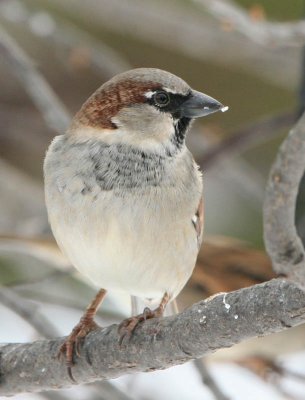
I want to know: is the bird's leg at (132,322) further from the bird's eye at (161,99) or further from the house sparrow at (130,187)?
the bird's eye at (161,99)

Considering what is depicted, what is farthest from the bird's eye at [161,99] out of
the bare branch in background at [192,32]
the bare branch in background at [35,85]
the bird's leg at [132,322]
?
the bare branch in background at [192,32]

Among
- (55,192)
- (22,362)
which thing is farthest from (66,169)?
(22,362)

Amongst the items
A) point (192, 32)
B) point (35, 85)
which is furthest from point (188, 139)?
point (35, 85)

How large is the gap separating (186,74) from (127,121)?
2.95 m

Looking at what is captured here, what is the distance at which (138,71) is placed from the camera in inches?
89.4

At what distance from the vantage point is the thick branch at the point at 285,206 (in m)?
1.62

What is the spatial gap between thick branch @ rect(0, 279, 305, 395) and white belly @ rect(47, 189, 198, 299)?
18 cm

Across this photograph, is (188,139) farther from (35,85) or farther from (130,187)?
A: (130,187)

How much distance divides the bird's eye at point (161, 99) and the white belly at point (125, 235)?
236 millimetres

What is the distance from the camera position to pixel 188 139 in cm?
427

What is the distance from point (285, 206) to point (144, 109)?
0.76 m

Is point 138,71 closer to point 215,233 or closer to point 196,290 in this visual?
point 196,290

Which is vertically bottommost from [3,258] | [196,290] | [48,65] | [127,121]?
[127,121]

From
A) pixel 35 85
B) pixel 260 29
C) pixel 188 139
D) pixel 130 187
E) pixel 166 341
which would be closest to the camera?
pixel 166 341
